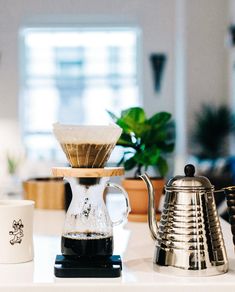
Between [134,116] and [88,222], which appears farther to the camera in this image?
[134,116]

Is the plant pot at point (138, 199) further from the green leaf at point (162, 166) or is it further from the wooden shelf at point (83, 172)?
the wooden shelf at point (83, 172)

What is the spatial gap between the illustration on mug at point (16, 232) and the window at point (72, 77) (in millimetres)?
6171

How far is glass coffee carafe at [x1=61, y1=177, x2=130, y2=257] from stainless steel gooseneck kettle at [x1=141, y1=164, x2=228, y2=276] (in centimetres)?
10

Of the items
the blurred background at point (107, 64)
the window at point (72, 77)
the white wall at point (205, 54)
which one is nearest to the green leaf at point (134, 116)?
the blurred background at point (107, 64)

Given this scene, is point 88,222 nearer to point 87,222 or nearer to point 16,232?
point 87,222

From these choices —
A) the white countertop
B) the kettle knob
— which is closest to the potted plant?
the white countertop

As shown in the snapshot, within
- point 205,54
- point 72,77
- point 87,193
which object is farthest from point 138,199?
point 72,77

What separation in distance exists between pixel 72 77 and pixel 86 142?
6331 millimetres

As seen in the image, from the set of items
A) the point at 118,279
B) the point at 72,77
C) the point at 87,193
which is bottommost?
the point at 118,279

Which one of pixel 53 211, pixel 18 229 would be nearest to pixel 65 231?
pixel 18 229

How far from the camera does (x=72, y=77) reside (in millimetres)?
7273

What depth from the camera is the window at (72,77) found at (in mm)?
7266

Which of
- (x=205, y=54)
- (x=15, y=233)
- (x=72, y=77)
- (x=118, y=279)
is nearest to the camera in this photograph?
(x=118, y=279)

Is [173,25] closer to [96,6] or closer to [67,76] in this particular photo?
[96,6]
